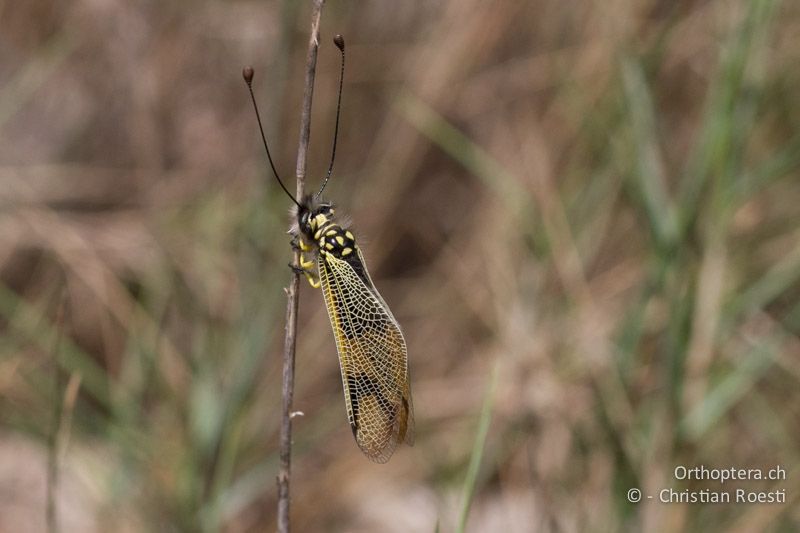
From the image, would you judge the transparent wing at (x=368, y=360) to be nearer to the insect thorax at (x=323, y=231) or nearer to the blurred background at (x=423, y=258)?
the insect thorax at (x=323, y=231)

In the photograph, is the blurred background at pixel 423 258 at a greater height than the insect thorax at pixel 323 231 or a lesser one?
greater

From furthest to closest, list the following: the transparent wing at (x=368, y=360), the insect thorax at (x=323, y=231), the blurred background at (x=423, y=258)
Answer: the blurred background at (x=423, y=258), the insect thorax at (x=323, y=231), the transparent wing at (x=368, y=360)

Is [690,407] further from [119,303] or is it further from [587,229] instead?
[119,303]

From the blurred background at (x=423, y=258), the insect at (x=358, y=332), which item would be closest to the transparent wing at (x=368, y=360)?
the insect at (x=358, y=332)

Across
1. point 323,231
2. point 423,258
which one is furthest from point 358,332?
point 423,258

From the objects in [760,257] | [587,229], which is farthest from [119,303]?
[760,257]

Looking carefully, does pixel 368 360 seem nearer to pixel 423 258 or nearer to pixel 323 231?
pixel 323 231
